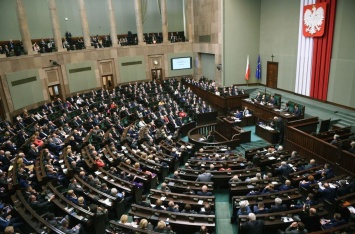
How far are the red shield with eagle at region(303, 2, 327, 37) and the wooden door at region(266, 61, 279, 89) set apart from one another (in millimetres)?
3718

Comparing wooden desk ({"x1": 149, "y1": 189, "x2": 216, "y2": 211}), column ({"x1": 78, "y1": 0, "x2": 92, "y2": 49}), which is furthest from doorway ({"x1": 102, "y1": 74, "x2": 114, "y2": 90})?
wooden desk ({"x1": 149, "y1": 189, "x2": 216, "y2": 211})

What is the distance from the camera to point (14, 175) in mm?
8625

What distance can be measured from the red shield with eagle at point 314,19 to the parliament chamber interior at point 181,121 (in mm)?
81

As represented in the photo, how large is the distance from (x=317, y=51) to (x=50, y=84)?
18.0 meters

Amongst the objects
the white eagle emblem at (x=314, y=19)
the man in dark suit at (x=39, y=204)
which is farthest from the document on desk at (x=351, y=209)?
the white eagle emblem at (x=314, y=19)

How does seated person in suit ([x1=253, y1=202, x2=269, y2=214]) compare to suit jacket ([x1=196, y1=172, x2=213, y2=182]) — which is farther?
suit jacket ([x1=196, y1=172, x2=213, y2=182])

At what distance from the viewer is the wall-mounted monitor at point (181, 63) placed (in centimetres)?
2639

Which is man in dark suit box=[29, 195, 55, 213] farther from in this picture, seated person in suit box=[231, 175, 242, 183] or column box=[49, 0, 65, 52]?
column box=[49, 0, 65, 52]

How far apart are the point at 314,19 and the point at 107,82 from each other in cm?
1668

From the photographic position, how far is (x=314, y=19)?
15742 mm

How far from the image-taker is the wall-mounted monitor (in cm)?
2639

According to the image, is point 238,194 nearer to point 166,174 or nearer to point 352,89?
point 166,174

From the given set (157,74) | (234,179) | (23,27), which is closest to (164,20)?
(157,74)

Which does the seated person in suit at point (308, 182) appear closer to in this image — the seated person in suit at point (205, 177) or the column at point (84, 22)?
the seated person in suit at point (205, 177)
